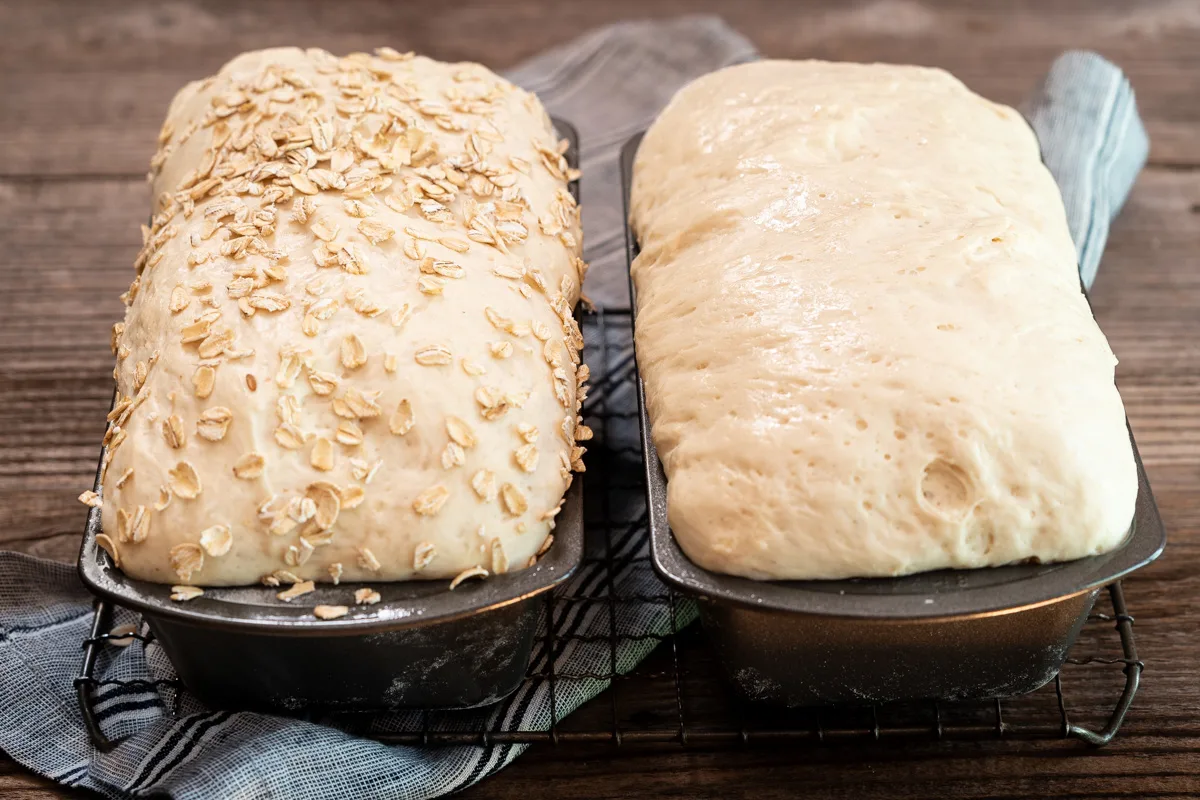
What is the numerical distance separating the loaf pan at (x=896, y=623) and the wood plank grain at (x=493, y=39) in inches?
59.0

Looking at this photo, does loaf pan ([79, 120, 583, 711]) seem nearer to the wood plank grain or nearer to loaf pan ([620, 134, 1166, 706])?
loaf pan ([620, 134, 1166, 706])

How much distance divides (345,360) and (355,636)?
298 millimetres

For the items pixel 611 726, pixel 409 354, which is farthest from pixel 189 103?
pixel 611 726

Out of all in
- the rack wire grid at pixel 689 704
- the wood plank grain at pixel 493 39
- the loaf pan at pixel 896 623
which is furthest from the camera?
the wood plank grain at pixel 493 39

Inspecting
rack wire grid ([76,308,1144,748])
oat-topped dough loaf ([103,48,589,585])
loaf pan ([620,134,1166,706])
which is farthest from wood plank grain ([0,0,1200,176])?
loaf pan ([620,134,1166,706])

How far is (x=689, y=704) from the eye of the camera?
1.48 m

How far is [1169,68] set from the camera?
2.58 m

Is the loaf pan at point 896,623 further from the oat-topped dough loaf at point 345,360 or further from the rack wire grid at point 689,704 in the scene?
the oat-topped dough loaf at point 345,360

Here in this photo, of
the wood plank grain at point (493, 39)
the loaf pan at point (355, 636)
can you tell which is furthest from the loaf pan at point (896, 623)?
the wood plank grain at point (493, 39)

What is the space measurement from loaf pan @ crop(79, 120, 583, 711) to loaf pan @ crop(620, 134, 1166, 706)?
18 cm

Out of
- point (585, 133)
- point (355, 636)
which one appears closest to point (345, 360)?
point (355, 636)

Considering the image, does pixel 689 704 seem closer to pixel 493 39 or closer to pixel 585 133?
pixel 585 133

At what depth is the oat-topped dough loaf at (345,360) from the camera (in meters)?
1.22

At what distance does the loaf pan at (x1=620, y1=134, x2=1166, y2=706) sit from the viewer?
Answer: 3.89ft
